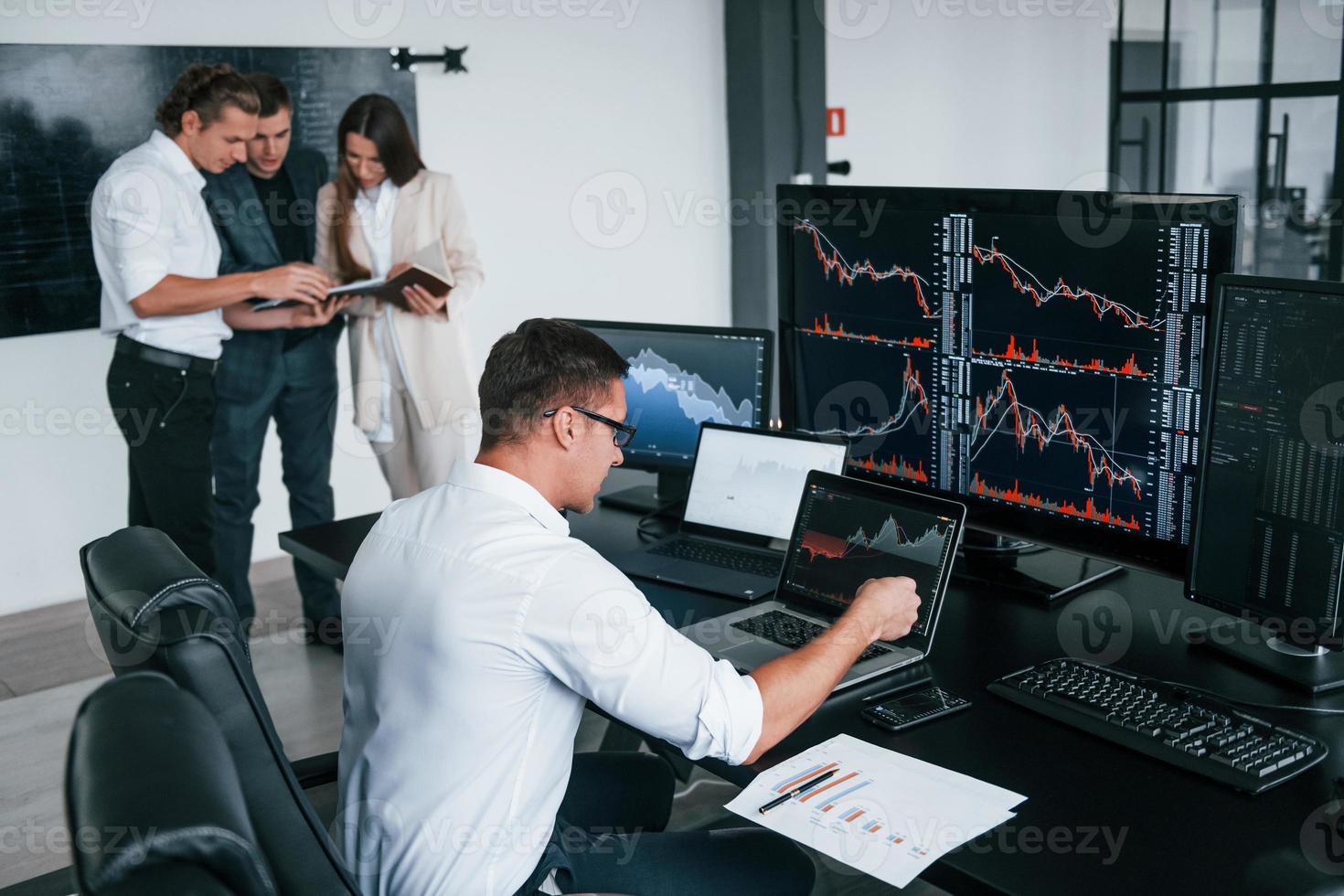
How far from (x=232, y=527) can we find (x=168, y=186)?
0.97 metres

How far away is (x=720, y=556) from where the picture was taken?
7.32ft

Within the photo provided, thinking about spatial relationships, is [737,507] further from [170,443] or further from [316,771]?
[170,443]

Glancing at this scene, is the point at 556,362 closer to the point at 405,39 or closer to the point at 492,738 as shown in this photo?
the point at 492,738

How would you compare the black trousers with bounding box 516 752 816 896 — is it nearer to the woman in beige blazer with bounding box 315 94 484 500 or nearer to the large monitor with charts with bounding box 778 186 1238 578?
the large monitor with charts with bounding box 778 186 1238 578

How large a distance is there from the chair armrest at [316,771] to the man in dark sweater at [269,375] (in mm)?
1605

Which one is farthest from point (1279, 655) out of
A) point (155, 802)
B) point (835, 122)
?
point (835, 122)

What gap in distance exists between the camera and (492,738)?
4.61 feet

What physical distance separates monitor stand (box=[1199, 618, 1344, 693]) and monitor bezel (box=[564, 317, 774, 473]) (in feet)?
2.88

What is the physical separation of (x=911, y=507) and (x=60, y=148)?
318 centimetres

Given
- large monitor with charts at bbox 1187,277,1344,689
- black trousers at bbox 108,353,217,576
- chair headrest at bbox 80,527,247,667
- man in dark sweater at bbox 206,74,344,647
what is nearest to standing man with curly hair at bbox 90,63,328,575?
black trousers at bbox 108,353,217,576

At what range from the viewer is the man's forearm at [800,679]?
1.45 m

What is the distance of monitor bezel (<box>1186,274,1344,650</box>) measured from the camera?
158cm

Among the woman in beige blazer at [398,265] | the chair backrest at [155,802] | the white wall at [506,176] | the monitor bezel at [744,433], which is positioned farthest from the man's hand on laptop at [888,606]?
the white wall at [506,176]

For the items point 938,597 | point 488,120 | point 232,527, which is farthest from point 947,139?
point 938,597
